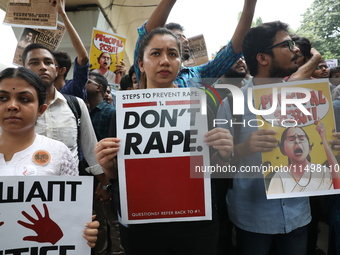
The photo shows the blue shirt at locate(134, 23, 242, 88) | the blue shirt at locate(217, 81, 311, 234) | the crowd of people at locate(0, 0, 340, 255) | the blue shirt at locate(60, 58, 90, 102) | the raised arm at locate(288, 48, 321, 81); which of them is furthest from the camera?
the blue shirt at locate(60, 58, 90, 102)

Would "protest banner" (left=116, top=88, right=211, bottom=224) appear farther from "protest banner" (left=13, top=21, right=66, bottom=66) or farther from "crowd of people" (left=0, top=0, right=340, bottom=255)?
"protest banner" (left=13, top=21, right=66, bottom=66)

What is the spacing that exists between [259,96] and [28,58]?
1885 mm

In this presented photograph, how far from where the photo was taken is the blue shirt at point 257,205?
5.42 ft

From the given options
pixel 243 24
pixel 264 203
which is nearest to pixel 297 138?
pixel 264 203

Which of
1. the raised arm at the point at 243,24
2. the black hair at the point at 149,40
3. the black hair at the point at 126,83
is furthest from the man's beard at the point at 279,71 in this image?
the black hair at the point at 126,83

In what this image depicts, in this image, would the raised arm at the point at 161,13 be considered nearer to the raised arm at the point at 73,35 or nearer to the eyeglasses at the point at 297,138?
the raised arm at the point at 73,35

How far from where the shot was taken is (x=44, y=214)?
4.48ft

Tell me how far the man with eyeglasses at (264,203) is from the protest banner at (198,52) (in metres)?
2.26

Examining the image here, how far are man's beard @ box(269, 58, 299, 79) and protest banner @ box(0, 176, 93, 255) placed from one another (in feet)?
3.99

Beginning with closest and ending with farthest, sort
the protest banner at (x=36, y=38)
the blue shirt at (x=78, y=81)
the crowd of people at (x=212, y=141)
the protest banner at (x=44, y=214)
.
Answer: the protest banner at (x=44, y=214), the crowd of people at (x=212, y=141), the blue shirt at (x=78, y=81), the protest banner at (x=36, y=38)

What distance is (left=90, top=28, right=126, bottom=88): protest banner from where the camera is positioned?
420 centimetres

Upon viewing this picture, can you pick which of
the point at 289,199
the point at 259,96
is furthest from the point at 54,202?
the point at 289,199

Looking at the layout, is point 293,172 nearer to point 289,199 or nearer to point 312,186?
point 312,186

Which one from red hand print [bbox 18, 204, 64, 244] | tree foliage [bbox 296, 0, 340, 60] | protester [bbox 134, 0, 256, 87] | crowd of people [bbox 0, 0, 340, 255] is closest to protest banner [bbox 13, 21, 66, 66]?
crowd of people [bbox 0, 0, 340, 255]
